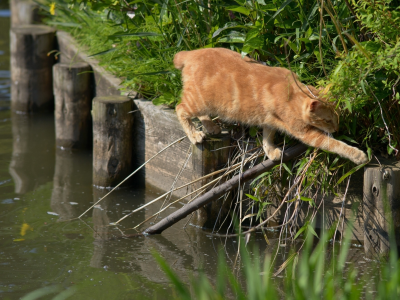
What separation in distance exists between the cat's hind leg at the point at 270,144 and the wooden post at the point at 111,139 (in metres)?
1.29

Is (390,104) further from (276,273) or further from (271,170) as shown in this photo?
(276,273)

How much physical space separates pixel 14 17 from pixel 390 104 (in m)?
6.10

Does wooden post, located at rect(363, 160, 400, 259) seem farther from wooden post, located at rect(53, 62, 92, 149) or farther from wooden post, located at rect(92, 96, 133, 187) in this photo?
wooden post, located at rect(53, 62, 92, 149)

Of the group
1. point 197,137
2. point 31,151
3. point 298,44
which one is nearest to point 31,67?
point 31,151

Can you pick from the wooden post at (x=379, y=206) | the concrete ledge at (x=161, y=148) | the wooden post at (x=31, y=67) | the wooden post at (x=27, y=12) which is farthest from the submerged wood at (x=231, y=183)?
the wooden post at (x=27, y=12)

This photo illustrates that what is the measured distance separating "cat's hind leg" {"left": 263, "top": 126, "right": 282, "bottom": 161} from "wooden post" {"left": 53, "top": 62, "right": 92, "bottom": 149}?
2.13 m

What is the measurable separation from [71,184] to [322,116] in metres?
2.26

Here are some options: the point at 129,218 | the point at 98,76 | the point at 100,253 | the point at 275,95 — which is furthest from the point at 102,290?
the point at 98,76

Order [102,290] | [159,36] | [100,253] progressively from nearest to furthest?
1. [102,290]
2. [100,253]
3. [159,36]

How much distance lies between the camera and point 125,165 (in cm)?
403

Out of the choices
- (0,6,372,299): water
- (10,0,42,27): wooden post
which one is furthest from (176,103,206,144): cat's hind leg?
(10,0,42,27): wooden post

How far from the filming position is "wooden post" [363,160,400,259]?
2.81m

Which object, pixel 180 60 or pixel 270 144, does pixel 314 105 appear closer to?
pixel 270 144

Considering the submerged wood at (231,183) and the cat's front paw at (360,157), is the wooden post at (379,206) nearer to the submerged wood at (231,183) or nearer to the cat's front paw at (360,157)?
the cat's front paw at (360,157)
